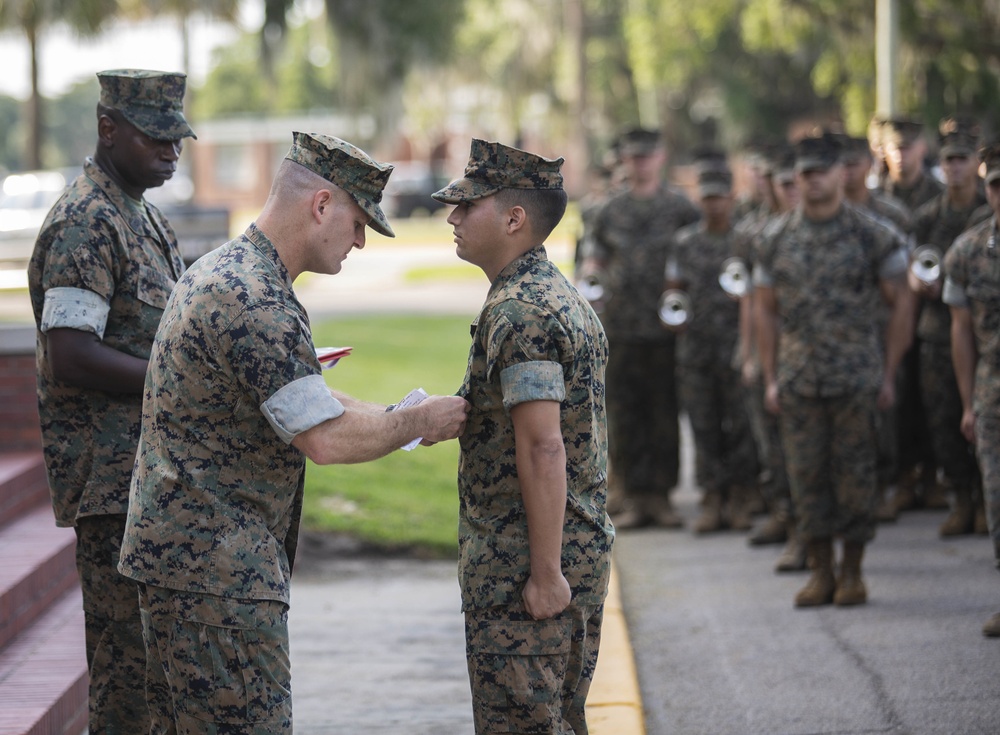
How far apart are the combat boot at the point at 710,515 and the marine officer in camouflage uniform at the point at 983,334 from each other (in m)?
2.78

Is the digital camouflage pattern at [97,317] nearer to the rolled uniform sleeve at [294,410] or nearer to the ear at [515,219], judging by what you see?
the rolled uniform sleeve at [294,410]

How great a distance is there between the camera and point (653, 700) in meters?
5.75

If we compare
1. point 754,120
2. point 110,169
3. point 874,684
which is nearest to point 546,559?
point 110,169

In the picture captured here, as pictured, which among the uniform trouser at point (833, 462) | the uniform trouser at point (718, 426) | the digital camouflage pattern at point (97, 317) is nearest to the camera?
the digital camouflage pattern at point (97, 317)

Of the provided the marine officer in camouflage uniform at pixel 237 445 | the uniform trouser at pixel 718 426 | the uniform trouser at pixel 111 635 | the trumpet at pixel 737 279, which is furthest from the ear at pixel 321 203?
the uniform trouser at pixel 718 426

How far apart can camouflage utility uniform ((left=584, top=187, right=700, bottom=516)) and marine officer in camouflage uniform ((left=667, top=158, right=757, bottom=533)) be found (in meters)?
0.15

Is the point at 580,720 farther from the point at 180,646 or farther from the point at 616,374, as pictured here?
the point at 616,374

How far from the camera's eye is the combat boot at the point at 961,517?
8.33 m

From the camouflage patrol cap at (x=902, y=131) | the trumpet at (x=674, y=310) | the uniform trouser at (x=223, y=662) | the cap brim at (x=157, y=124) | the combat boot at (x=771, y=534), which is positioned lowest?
the combat boot at (x=771, y=534)

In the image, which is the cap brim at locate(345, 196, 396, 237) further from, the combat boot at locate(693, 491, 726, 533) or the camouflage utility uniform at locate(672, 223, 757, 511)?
the combat boot at locate(693, 491, 726, 533)

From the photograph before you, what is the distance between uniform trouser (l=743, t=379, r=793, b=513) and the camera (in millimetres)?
8203

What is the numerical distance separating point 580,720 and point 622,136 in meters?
5.96

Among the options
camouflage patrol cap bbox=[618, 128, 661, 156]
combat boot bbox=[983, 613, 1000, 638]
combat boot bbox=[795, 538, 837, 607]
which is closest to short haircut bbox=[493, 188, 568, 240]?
combat boot bbox=[983, 613, 1000, 638]

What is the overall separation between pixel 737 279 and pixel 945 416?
174cm
